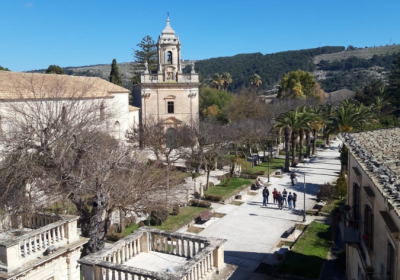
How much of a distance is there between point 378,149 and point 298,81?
56.4 m

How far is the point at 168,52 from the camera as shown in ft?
144

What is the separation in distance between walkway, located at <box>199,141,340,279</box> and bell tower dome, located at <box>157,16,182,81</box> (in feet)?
66.8

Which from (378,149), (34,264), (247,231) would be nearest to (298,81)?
(247,231)

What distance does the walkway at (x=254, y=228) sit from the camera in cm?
1581

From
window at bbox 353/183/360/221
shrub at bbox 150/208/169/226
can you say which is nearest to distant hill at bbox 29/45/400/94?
shrub at bbox 150/208/169/226

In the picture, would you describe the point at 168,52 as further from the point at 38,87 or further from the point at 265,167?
the point at 38,87

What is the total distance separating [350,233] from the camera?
1106cm

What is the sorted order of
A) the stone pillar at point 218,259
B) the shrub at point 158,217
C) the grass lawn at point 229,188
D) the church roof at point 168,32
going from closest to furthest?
the stone pillar at point 218,259, the shrub at point 158,217, the grass lawn at point 229,188, the church roof at point 168,32

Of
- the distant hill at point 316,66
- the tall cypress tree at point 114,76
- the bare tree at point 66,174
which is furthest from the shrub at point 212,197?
the distant hill at point 316,66

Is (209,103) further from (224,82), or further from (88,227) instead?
(88,227)

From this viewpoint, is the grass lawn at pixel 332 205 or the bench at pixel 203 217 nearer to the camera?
the bench at pixel 203 217

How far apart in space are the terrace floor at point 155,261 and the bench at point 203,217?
11536mm

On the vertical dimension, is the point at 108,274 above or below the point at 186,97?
below

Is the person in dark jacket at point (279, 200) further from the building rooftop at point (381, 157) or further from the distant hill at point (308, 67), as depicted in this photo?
the distant hill at point (308, 67)
